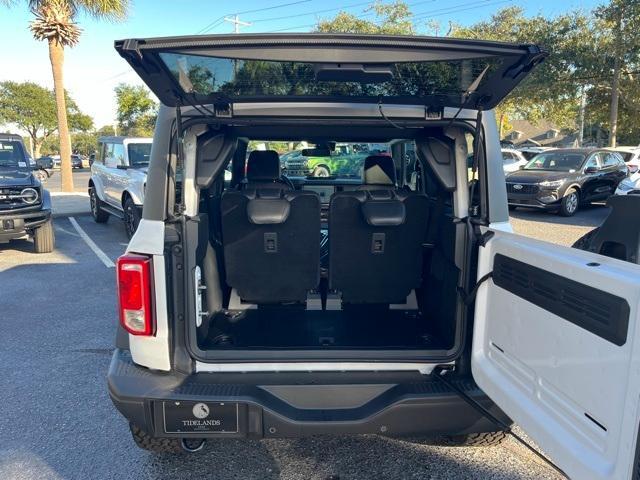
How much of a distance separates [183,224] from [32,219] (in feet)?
22.4

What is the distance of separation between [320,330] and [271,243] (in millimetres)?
611

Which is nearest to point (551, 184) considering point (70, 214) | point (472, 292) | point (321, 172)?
point (321, 172)

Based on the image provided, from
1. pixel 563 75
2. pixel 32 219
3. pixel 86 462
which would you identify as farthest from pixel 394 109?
pixel 563 75

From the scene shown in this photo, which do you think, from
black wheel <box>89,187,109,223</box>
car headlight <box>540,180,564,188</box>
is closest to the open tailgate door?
black wheel <box>89,187,109,223</box>

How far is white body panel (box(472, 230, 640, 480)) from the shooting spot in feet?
4.35

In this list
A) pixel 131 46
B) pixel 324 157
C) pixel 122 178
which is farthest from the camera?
pixel 122 178

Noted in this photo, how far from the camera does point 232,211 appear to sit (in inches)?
114

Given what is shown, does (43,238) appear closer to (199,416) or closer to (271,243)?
(271,243)

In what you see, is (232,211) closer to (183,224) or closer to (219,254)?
(219,254)

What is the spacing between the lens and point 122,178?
9.34 meters

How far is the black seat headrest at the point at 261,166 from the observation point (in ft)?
13.3

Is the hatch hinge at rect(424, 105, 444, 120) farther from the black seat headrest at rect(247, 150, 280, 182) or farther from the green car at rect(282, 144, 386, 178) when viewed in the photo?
the green car at rect(282, 144, 386, 178)

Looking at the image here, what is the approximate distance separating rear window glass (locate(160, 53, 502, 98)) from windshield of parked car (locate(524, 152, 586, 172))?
1181 centimetres

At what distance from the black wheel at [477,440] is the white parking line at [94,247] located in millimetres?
6074
